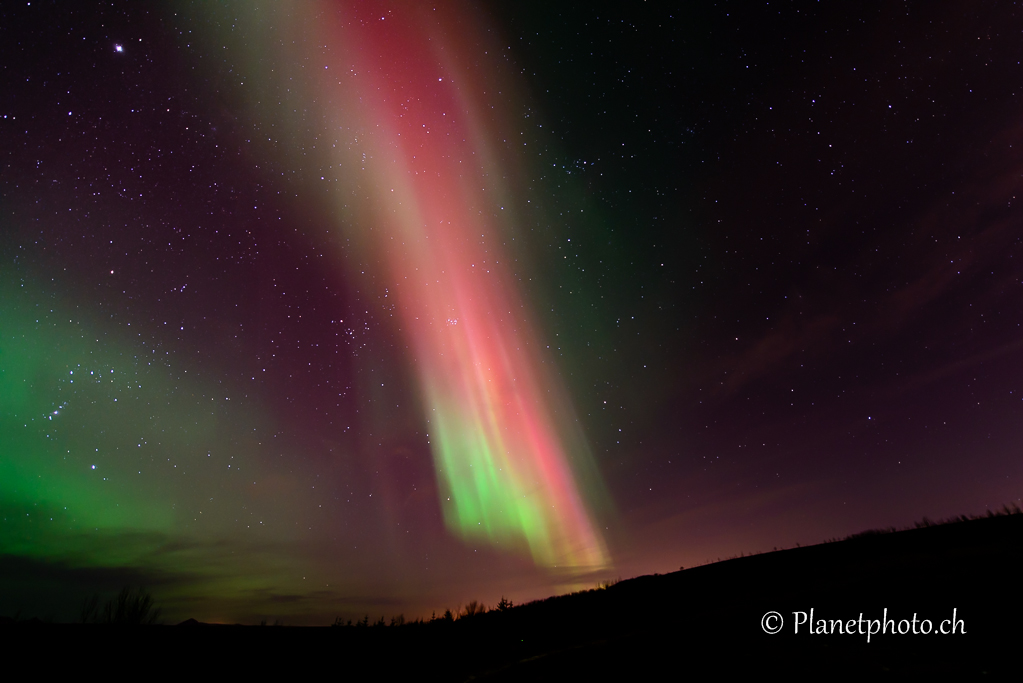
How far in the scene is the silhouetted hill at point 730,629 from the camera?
5117mm

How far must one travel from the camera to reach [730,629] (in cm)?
682

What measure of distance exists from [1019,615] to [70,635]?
636 inches

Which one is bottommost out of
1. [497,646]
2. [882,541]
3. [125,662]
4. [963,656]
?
[125,662]

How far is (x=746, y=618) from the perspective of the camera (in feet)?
23.9

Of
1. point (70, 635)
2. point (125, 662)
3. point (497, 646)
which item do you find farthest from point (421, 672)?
point (70, 635)

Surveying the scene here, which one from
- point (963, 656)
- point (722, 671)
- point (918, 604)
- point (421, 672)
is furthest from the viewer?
point (421, 672)

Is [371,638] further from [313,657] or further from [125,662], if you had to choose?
[125,662]

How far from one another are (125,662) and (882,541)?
1739cm

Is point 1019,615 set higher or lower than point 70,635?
higher

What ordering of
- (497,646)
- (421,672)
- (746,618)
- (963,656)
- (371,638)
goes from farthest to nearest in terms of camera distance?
(371,638)
(497,646)
(421,672)
(746,618)
(963,656)

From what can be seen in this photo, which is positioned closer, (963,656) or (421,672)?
(963,656)

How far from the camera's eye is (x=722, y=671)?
16.7 ft

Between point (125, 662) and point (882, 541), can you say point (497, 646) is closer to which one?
point (125, 662)

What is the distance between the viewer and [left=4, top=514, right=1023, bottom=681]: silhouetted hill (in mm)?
5117
